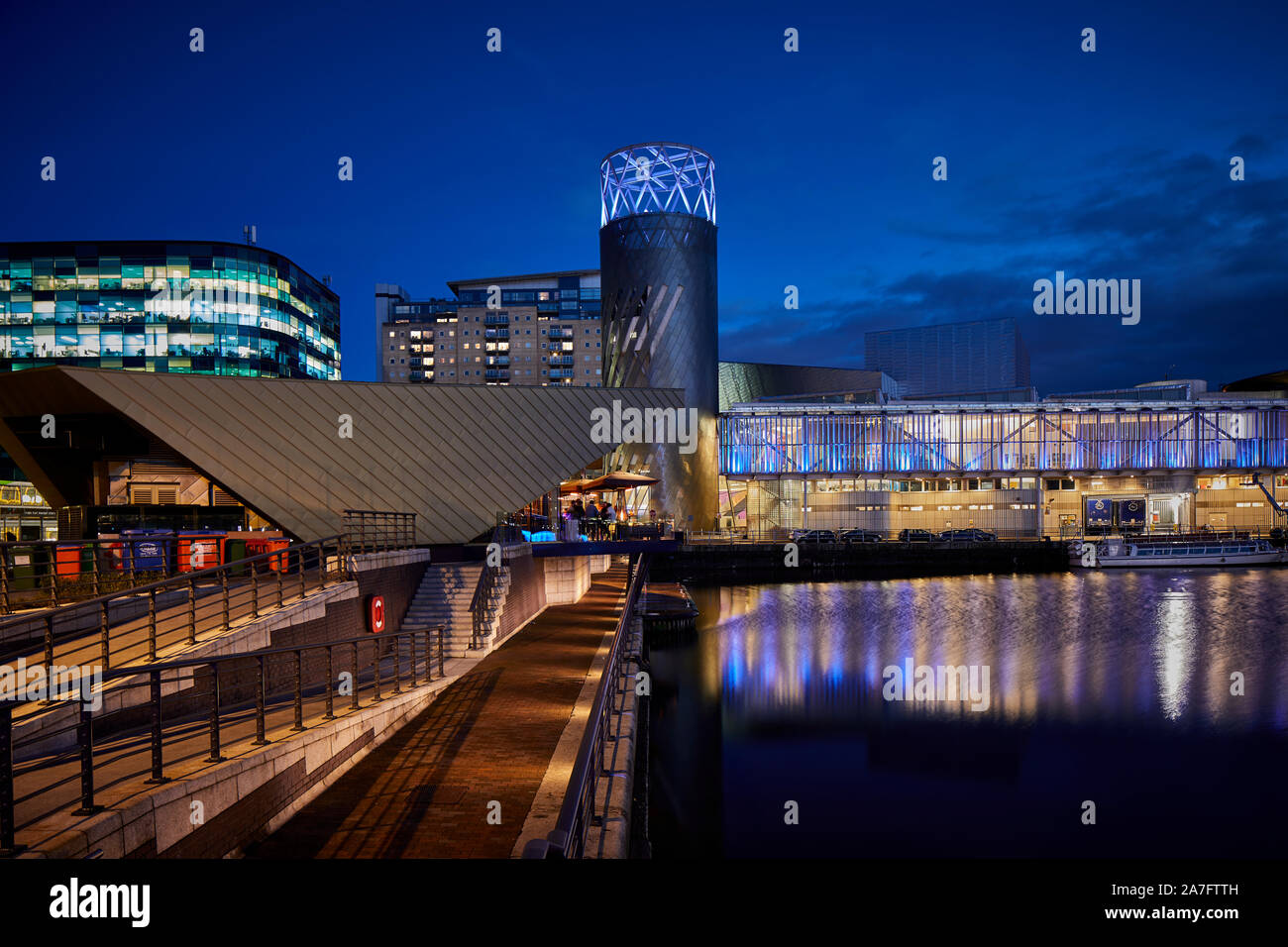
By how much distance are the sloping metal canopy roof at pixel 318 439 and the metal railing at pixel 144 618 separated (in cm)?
713

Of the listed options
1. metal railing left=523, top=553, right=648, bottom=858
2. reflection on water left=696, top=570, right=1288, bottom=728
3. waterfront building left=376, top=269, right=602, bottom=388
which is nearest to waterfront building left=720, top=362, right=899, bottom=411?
reflection on water left=696, top=570, right=1288, bottom=728

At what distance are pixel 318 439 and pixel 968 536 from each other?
4582cm

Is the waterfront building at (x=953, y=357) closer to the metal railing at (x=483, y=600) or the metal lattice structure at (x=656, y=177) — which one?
the metal lattice structure at (x=656, y=177)

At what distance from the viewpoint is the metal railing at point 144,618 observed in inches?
332

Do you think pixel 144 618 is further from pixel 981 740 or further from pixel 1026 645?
pixel 1026 645

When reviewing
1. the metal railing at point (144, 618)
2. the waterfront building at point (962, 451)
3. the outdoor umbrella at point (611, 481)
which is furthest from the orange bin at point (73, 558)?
the waterfront building at point (962, 451)

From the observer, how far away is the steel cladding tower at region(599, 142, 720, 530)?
46656 millimetres

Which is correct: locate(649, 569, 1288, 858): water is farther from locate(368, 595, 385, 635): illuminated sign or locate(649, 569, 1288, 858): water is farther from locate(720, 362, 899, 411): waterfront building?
locate(720, 362, 899, 411): waterfront building

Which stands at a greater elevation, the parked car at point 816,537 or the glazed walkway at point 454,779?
the glazed walkway at point 454,779

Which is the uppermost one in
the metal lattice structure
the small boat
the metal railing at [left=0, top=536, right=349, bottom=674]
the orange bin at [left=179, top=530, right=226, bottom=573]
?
the metal lattice structure

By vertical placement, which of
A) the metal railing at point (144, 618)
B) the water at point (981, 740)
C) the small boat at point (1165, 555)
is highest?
the metal railing at point (144, 618)

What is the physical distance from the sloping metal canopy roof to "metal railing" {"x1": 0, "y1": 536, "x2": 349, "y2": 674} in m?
7.13

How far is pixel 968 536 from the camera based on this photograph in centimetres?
5381
